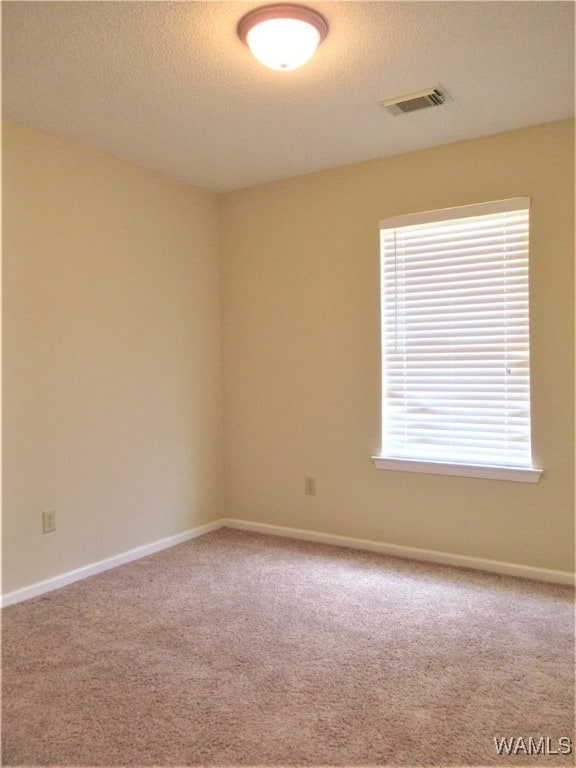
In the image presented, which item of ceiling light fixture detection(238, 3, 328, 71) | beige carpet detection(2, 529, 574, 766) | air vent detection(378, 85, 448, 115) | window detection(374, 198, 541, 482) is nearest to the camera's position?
beige carpet detection(2, 529, 574, 766)

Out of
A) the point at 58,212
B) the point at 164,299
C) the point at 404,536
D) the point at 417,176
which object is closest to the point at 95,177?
the point at 58,212

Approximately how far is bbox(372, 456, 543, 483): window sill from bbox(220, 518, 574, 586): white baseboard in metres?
0.49

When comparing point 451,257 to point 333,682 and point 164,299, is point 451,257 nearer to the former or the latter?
point 164,299

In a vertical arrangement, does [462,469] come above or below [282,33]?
below

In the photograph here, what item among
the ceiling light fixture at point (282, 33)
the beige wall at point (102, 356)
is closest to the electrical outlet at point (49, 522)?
the beige wall at point (102, 356)

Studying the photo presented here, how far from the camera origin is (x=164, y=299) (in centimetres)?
393

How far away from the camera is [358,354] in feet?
12.5

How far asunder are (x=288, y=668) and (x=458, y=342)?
2051mm

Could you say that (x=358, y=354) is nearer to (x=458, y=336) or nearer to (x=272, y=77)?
(x=458, y=336)

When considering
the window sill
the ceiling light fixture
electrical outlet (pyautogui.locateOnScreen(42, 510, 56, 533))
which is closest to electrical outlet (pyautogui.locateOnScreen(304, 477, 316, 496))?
the window sill

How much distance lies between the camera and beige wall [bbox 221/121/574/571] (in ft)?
10.3

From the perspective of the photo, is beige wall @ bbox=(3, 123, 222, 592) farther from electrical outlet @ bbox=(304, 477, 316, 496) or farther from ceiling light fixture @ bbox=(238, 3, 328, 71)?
ceiling light fixture @ bbox=(238, 3, 328, 71)

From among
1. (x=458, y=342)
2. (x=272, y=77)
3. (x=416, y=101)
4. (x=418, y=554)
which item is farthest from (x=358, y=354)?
(x=272, y=77)

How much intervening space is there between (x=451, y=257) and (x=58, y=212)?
2.28 m
